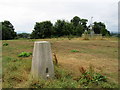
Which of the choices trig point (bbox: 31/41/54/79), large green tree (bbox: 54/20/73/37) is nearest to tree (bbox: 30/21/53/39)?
large green tree (bbox: 54/20/73/37)

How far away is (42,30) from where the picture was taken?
25.4m

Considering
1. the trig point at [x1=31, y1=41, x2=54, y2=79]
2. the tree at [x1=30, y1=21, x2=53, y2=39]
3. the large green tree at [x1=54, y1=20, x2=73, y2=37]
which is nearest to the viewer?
the trig point at [x1=31, y1=41, x2=54, y2=79]

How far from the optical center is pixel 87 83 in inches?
84.2

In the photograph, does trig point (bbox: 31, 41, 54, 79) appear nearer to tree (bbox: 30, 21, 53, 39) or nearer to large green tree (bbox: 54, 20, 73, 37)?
tree (bbox: 30, 21, 53, 39)

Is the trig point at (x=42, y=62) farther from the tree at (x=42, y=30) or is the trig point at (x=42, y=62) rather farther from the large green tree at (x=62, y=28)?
the large green tree at (x=62, y=28)

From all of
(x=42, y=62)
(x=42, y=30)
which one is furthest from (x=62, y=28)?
(x=42, y=62)

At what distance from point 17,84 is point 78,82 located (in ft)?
3.44

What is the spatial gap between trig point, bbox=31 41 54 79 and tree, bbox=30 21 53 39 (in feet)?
76.1

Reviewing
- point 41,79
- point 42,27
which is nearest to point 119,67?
point 41,79

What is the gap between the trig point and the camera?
2.28 meters

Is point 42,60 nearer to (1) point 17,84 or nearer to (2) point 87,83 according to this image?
(1) point 17,84

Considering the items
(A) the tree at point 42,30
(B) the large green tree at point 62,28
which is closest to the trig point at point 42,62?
(A) the tree at point 42,30

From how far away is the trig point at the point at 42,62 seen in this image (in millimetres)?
2283

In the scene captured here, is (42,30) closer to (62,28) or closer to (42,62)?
(62,28)
